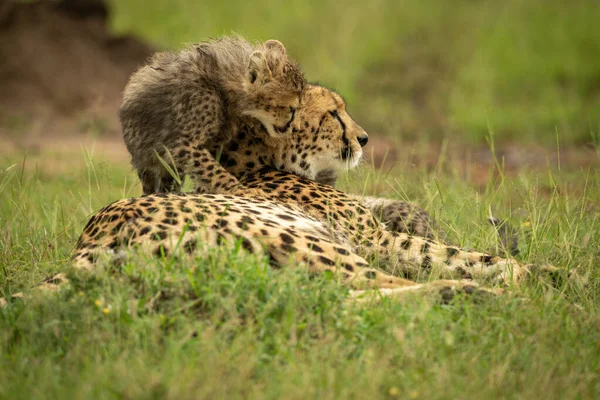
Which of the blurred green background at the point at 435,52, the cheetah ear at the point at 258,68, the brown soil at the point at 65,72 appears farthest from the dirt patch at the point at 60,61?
the cheetah ear at the point at 258,68

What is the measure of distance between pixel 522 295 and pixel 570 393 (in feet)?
3.03

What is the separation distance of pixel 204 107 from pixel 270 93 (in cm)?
38

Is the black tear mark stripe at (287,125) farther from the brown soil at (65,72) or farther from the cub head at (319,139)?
the brown soil at (65,72)

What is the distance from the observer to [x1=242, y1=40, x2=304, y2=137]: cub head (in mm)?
4863

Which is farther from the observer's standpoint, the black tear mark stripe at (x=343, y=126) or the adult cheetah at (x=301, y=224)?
the black tear mark stripe at (x=343, y=126)

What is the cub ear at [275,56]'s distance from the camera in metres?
4.96

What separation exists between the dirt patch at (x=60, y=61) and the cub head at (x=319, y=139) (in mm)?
7486

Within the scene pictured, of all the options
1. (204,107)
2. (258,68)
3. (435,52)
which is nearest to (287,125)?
(258,68)

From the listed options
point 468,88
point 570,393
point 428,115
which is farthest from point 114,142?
point 570,393

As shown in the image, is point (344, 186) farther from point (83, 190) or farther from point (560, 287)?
point (83, 190)

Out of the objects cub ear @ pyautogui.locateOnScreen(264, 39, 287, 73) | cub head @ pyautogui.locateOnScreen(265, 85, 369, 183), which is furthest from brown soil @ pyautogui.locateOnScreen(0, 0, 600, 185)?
cub ear @ pyautogui.locateOnScreen(264, 39, 287, 73)

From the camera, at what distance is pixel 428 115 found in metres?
12.0

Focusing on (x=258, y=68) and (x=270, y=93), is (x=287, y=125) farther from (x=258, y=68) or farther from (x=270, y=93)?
(x=258, y=68)

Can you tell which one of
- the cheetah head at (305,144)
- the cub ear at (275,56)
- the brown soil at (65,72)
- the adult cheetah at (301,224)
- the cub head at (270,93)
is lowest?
the brown soil at (65,72)
